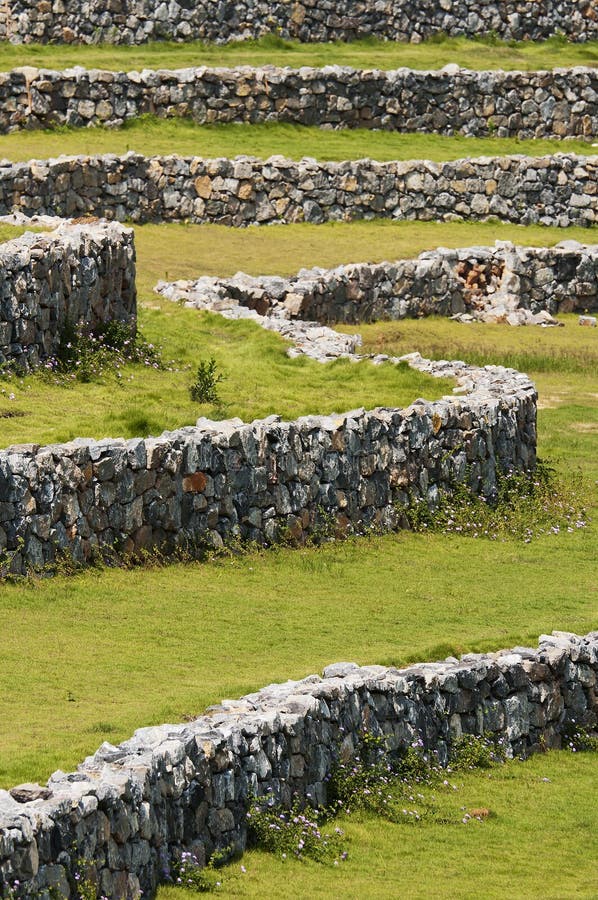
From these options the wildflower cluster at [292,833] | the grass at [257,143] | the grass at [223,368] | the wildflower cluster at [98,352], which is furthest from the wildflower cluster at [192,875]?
the grass at [257,143]

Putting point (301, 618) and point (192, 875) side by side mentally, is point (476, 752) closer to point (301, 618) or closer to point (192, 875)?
point (301, 618)

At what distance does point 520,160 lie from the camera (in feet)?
185

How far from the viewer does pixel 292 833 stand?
18.2m

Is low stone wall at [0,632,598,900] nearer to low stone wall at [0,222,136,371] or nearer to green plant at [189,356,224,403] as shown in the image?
green plant at [189,356,224,403]

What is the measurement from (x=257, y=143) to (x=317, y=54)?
6.88 m

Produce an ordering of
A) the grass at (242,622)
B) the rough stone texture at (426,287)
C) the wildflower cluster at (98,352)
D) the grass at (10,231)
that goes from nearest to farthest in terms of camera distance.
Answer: the grass at (242,622) → the wildflower cluster at (98,352) → the grass at (10,231) → the rough stone texture at (426,287)

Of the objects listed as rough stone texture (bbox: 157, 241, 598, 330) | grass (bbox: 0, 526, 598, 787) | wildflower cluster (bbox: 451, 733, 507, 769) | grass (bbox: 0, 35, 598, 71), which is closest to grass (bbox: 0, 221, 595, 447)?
rough stone texture (bbox: 157, 241, 598, 330)

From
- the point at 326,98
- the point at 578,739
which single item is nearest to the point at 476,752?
the point at 578,739

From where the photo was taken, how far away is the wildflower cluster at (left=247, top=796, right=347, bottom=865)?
17906 mm

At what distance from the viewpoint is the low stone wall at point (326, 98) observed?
177ft

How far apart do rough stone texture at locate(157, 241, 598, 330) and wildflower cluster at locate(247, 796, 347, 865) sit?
2182cm

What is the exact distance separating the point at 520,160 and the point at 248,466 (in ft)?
101

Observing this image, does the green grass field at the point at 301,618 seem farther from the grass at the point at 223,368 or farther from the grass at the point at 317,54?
the grass at the point at 317,54

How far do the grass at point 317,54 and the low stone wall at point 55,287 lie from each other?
23.1m
